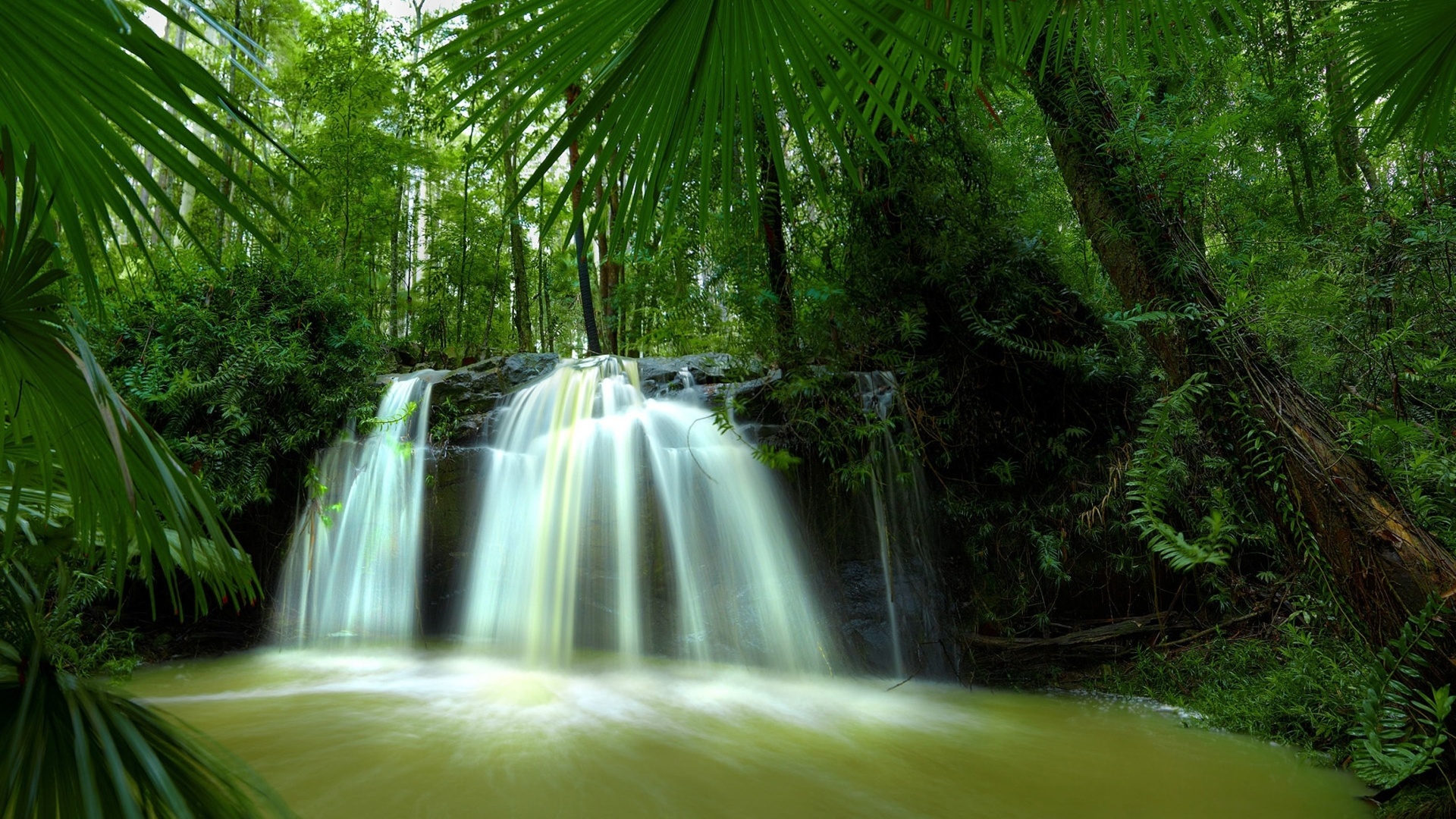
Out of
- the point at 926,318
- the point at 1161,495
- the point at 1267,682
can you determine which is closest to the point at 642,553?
the point at 926,318

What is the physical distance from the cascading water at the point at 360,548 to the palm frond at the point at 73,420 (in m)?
5.17

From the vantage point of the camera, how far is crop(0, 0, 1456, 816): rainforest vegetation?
0.62 m

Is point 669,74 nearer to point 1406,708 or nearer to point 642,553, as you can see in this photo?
point 1406,708

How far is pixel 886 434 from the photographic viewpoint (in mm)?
4777

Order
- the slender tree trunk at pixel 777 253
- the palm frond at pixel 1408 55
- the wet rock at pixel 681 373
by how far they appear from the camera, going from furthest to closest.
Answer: the wet rock at pixel 681 373, the slender tree trunk at pixel 777 253, the palm frond at pixel 1408 55

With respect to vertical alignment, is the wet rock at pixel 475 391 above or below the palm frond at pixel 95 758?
above

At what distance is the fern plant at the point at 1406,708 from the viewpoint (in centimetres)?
199

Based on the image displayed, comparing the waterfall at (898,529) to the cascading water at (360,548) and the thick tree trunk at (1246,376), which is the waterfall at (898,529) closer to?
the thick tree trunk at (1246,376)

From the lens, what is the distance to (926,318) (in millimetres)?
4836

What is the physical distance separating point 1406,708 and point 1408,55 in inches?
78.5

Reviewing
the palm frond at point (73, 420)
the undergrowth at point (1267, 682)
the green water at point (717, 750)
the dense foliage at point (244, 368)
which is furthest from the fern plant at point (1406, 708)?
the dense foliage at point (244, 368)

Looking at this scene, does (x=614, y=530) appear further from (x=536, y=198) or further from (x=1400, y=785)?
(x=536, y=198)

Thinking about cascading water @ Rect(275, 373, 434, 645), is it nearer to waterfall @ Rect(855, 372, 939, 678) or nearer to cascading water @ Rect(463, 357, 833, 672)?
cascading water @ Rect(463, 357, 833, 672)

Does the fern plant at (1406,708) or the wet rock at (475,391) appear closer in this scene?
the fern plant at (1406,708)
